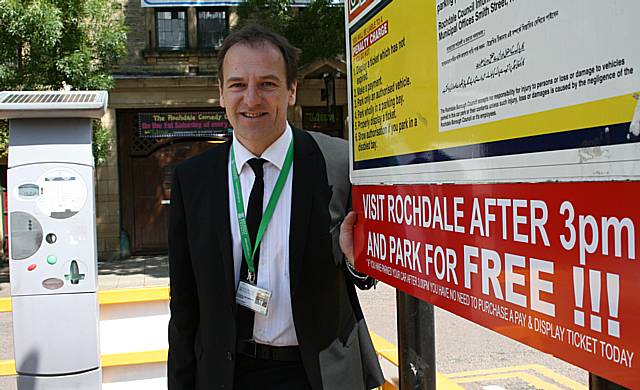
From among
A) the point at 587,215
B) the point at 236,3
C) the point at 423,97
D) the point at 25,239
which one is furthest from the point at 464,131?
the point at 236,3

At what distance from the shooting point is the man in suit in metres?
2.21

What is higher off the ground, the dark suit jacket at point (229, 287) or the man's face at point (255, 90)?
the man's face at point (255, 90)

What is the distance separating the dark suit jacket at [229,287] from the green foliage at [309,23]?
9029 mm

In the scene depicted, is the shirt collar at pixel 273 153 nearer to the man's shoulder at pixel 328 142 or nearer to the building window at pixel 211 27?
the man's shoulder at pixel 328 142

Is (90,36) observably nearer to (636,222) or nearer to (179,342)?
(179,342)

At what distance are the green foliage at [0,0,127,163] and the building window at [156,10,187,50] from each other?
2.42 m

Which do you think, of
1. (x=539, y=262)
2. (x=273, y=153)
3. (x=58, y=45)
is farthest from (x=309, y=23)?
(x=539, y=262)

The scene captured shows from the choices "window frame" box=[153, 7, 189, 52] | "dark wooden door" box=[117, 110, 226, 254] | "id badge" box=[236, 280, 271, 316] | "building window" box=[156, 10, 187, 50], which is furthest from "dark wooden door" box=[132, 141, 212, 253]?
"id badge" box=[236, 280, 271, 316]

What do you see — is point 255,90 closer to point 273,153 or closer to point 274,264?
point 273,153

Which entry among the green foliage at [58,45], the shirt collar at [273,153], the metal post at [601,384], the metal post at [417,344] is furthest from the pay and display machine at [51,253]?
the green foliage at [58,45]

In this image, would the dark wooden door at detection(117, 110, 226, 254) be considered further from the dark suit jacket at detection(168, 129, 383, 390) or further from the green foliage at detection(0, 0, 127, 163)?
the dark suit jacket at detection(168, 129, 383, 390)

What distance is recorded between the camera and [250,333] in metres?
2.22

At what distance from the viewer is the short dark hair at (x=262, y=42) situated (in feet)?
7.50

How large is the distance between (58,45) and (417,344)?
10.4 meters
